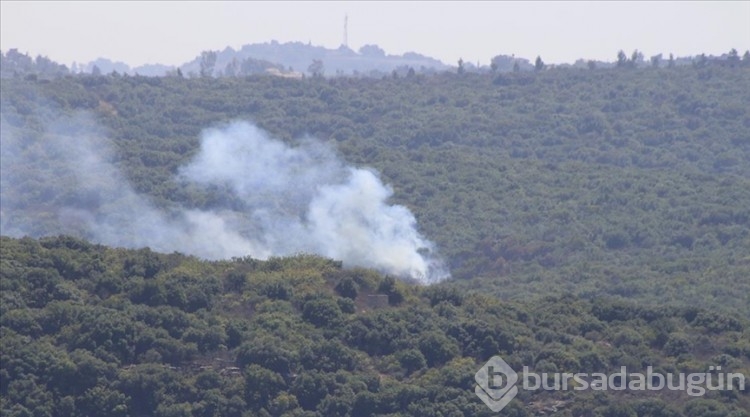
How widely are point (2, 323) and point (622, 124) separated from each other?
80.2 meters

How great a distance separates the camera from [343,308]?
57.1 meters

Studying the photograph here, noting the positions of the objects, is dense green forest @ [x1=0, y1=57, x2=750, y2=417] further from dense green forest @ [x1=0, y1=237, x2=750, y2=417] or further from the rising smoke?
the rising smoke

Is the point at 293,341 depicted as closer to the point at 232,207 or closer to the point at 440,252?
the point at 440,252

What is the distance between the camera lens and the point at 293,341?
2115 inches

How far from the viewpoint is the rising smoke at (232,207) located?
8994 cm

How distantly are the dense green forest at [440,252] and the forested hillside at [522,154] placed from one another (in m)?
0.22

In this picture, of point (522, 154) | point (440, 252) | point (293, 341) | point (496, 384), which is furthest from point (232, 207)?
point (496, 384)

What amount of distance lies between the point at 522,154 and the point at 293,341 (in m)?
69.9

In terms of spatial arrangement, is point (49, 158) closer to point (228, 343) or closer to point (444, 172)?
point (444, 172)

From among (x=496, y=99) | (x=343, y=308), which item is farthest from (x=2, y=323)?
(x=496, y=99)

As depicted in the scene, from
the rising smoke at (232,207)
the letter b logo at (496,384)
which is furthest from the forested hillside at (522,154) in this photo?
the letter b logo at (496,384)

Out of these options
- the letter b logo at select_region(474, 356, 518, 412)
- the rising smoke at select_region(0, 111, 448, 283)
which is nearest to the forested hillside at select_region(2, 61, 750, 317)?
the rising smoke at select_region(0, 111, 448, 283)

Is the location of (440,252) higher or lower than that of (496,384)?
lower

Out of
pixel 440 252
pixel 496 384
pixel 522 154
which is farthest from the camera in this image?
pixel 522 154
